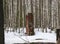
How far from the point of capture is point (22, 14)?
614cm

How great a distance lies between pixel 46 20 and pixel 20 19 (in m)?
0.88

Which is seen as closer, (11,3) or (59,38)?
(59,38)

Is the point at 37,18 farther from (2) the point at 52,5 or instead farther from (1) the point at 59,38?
(1) the point at 59,38

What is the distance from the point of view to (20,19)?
6199 millimetres

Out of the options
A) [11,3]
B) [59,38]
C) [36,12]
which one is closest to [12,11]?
[11,3]

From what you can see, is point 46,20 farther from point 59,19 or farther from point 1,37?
point 1,37

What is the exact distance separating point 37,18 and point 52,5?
2.22ft

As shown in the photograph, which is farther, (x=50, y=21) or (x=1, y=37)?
(x=50, y=21)

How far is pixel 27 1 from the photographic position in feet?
20.3

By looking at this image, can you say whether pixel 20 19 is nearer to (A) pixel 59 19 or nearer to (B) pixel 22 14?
(B) pixel 22 14

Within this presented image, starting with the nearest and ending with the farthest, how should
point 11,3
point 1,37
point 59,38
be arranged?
point 1,37, point 59,38, point 11,3

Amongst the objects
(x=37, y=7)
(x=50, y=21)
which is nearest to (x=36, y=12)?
(x=37, y=7)

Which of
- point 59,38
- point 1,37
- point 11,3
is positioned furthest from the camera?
point 11,3

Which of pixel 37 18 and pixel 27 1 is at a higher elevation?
pixel 27 1
